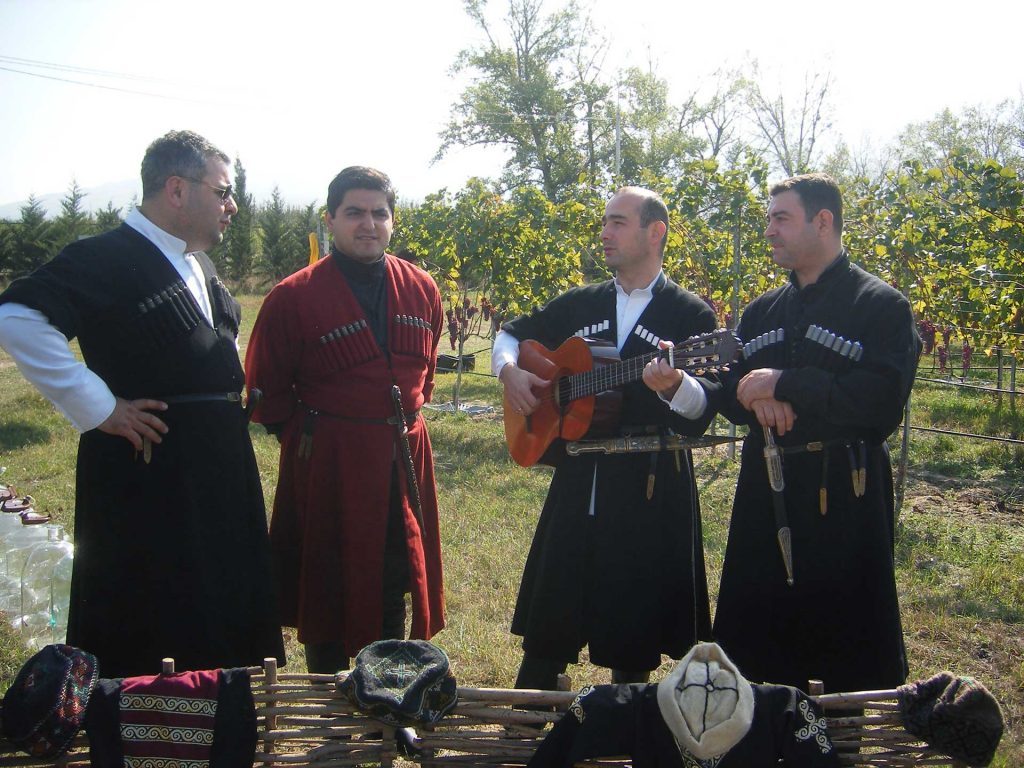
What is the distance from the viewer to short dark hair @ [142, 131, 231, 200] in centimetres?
276

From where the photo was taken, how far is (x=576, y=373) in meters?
3.22

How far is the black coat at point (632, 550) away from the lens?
3.02m

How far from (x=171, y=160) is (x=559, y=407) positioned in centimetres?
164

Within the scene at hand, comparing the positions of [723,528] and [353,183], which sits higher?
[353,183]

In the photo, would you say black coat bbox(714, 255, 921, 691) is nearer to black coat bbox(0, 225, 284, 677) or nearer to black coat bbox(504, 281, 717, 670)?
black coat bbox(504, 281, 717, 670)

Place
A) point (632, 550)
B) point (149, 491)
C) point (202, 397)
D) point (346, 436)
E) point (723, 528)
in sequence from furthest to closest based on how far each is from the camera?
point (723, 528), point (346, 436), point (632, 550), point (202, 397), point (149, 491)

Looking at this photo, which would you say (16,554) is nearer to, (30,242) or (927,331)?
(927,331)

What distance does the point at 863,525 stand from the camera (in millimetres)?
2709

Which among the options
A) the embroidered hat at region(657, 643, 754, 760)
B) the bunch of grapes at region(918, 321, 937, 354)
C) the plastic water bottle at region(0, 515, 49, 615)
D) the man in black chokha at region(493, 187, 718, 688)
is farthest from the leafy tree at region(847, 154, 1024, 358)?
the plastic water bottle at region(0, 515, 49, 615)

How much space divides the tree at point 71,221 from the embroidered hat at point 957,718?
2678 cm

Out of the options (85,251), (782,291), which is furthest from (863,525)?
(85,251)

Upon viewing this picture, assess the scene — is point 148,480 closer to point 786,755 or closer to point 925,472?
point 786,755

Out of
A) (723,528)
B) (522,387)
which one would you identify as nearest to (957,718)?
(522,387)

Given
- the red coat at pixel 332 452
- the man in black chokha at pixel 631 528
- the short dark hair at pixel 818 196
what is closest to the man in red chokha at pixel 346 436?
the red coat at pixel 332 452
